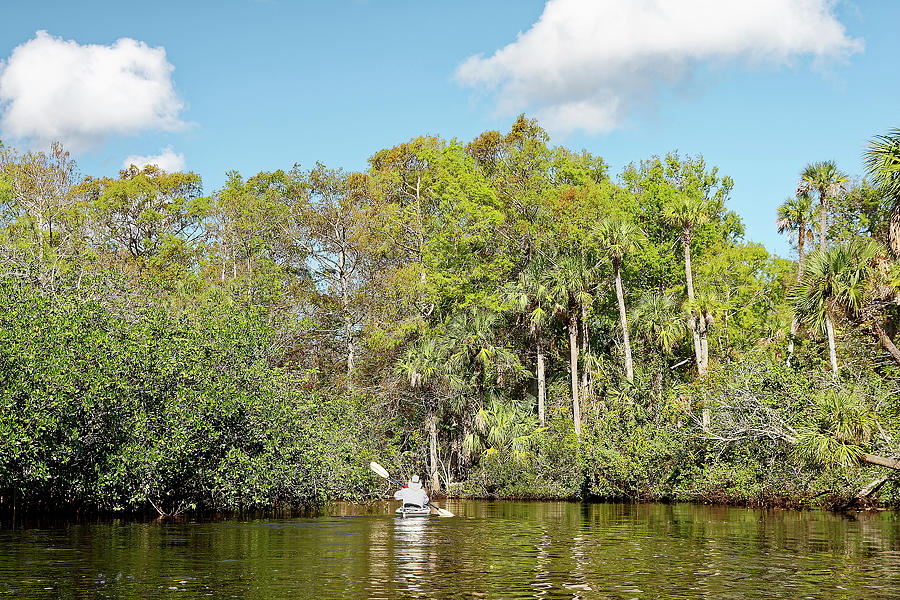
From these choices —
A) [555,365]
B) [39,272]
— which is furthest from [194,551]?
[555,365]

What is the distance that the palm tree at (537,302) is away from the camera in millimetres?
45812

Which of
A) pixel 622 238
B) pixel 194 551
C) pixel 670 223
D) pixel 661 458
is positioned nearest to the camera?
pixel 194 551

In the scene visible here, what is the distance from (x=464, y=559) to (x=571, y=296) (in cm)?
2923

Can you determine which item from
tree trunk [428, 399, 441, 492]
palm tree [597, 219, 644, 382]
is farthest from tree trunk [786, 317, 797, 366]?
tree trunk [428, 399, 441, 492]

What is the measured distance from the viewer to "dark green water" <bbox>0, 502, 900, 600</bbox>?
1313cm

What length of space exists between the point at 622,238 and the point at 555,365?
34.6 feet

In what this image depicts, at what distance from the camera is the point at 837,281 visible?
82.6 feet

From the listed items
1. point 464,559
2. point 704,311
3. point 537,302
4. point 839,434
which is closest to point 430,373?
point 537,302

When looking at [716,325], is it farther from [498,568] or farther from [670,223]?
[498,568]

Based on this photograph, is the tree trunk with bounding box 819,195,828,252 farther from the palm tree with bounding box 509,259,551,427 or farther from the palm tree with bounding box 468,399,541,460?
the palm tree with bounding box 468,399,541,460

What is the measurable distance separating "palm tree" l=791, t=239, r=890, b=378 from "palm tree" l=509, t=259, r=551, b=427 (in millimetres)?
20110

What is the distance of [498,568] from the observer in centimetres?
1581

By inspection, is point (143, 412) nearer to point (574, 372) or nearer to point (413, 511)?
point (413, 511)

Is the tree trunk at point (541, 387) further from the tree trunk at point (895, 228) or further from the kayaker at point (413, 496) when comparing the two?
the tree trunk at point (895, 228)
